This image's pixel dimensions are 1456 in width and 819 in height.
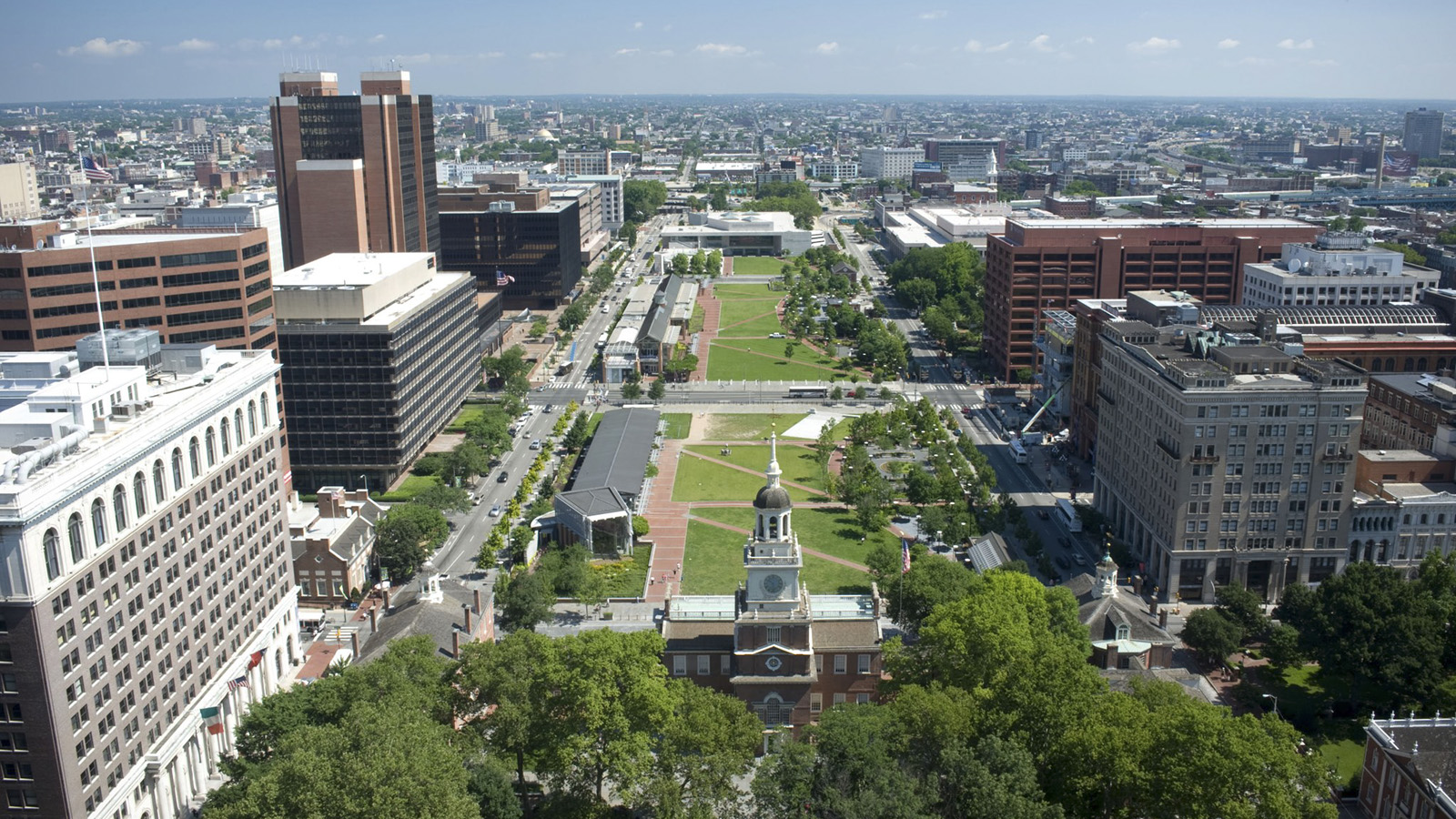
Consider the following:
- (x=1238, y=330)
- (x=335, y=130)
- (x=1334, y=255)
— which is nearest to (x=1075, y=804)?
(x=1238, y=330)

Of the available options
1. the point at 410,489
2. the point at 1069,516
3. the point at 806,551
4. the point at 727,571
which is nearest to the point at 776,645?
the point at 727,571

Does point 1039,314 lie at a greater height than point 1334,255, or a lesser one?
lesser

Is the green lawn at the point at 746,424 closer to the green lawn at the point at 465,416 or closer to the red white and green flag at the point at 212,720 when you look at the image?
the green lawn at the point at 465,416

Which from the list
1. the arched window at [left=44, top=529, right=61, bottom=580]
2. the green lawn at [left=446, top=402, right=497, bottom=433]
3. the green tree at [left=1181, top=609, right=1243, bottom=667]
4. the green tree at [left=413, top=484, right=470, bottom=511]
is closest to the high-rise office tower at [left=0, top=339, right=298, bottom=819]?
the arched window at [left=44, top=529, right=61, bottom=580]

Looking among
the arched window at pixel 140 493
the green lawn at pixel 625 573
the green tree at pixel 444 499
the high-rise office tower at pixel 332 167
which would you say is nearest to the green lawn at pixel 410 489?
the green tree at pixel 444 499

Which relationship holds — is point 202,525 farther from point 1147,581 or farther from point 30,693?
→ point 1147,581

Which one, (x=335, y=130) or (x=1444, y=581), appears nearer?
(x=1444, y=581)

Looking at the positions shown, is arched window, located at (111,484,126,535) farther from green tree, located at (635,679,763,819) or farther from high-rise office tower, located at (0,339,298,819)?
green tree, located at (635,679,763,819)
